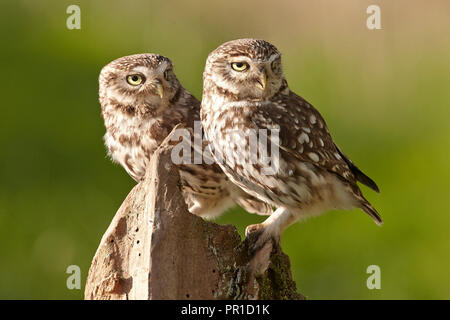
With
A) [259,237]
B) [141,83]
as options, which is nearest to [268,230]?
[259,237]

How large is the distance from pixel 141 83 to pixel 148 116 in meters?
0.18

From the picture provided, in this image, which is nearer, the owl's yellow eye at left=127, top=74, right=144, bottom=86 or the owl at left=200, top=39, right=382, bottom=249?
the owl at left=200, top=39, right=382, bottom=249

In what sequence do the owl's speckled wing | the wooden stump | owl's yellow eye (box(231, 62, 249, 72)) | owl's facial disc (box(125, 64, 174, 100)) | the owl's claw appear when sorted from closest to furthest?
the wooden stump
the owl's claw
owl's yellow eye (box(231, 62, 249, 72))
the owl's speckled wing
owl's facial disc (box(125, 64, 174, 100))

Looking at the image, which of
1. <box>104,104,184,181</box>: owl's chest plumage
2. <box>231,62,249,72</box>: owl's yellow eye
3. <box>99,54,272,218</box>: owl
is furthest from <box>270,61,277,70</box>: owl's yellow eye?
<box>104,104,184,181</box>: owl's chest plumage

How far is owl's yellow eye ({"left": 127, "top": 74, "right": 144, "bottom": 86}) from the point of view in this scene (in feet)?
13.8

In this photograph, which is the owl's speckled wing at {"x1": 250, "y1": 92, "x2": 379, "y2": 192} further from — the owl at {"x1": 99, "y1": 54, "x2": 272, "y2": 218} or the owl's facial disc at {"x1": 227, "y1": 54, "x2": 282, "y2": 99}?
the owl at {"x1": 99, "y1": 54, "x2": 272, "y2": 218}

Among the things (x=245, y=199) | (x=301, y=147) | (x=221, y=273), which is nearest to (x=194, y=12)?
(x=245, y=199)

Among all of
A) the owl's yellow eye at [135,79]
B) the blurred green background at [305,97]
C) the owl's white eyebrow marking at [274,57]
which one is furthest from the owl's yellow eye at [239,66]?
the blurred green background at [305,97]

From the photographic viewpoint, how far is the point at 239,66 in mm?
3736

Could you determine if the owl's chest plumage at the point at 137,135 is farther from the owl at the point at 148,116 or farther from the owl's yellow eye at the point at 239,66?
the owl's yellow eye at the point at 239,66

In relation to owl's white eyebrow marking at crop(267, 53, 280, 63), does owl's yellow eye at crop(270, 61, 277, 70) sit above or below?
below
